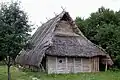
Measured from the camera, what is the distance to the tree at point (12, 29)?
22.5 metres

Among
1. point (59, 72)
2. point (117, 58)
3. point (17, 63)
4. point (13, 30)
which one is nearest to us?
point (13, 30)

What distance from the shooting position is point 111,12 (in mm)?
39969

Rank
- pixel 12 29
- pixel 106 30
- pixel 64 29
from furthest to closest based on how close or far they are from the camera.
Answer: pixel 106 30 → pixel 64 29 → pixel 12 29

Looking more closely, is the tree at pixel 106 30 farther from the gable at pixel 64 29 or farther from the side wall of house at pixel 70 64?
the gable at pixel 64 29

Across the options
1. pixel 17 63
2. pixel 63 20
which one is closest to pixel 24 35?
pixel 63 20

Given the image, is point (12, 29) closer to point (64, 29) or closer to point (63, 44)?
point (63, 44)

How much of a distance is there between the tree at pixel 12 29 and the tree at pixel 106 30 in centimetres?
1414

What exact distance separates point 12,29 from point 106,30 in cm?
1603

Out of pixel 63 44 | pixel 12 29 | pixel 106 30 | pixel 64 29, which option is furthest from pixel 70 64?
pixel 12 29

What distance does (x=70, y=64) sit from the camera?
103ft

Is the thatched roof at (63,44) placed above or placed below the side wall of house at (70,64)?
above

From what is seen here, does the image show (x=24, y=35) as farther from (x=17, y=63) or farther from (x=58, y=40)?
(x=17, y=63)

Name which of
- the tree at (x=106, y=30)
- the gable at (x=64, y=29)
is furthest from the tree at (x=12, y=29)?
the tree at (x=106, y=30)

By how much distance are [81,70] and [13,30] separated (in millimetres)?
11839
